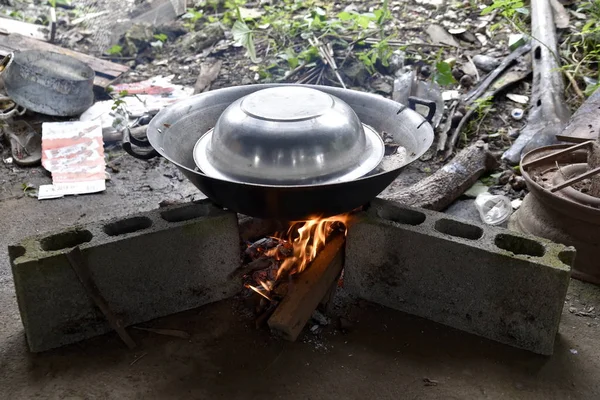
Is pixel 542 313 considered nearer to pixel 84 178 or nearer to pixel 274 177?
pixel 274 177

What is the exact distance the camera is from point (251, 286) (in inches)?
134

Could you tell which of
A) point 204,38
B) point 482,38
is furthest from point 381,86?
point 204,38

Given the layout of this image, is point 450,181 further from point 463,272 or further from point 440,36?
point 440,36

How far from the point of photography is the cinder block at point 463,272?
2852mm

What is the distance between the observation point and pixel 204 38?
292 inches

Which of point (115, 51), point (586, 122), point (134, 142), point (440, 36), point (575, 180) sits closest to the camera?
point (134, 142)

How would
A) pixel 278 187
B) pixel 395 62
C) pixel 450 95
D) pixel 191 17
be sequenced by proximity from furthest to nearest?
pixel 191 17
pixel 395 62
pixel 450 95
pixel 278 187

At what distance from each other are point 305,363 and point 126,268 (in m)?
1.13

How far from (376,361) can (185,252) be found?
1.24m

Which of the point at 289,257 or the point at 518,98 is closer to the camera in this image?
the point at 289,257

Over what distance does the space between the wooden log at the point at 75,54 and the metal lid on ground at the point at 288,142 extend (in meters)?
3.95

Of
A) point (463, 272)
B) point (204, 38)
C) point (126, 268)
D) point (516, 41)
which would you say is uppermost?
point (516, 41)

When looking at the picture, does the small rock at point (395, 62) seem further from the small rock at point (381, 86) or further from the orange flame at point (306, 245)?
the orange flame at point (306, 245)

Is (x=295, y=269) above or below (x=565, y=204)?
below
